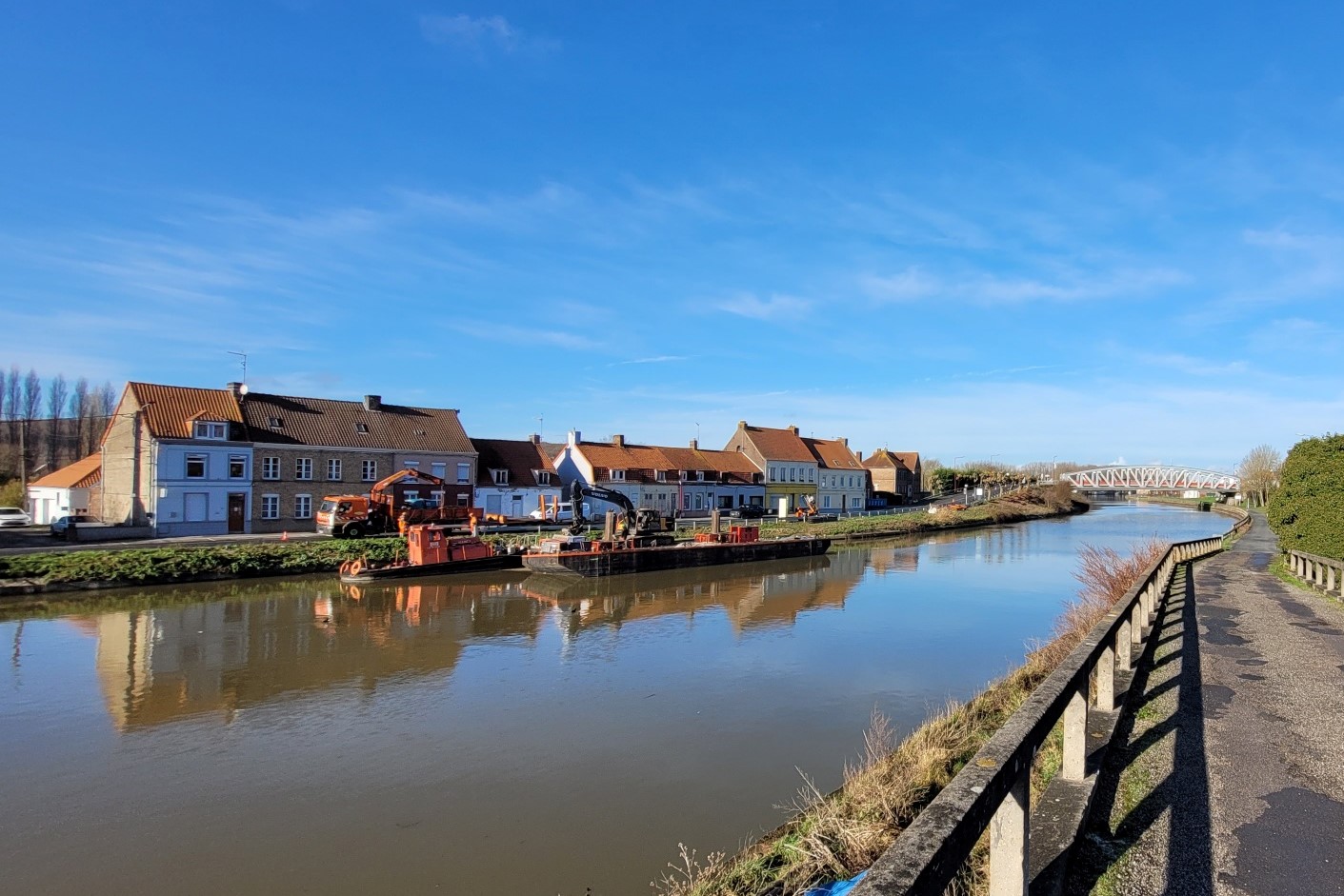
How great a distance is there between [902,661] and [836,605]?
8.58 m

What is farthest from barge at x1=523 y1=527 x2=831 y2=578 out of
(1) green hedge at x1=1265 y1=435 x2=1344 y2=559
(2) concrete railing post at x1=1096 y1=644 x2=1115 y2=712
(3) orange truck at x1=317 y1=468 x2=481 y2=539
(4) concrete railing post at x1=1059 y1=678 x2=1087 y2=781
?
(4) concrete railing post at x1=1059 y1=678 x2=1087 y2=781

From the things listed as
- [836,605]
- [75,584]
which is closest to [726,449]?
[836,605]

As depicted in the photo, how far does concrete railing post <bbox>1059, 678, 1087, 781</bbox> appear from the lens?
473cm

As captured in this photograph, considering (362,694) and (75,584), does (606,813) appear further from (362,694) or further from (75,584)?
(75,584)

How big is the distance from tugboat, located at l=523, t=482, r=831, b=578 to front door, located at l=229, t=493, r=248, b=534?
588 inches

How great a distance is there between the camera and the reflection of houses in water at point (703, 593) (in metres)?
22.0

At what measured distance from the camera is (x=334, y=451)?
1554 inches

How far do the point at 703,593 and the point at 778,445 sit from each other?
39.8m

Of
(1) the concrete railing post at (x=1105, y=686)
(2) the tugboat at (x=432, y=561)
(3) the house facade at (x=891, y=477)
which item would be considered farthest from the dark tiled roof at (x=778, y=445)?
(1) the concrete railing post at (x=1105, y=686)

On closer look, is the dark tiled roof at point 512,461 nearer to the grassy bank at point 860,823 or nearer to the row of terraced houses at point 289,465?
the row of terraced houses at point 289,465

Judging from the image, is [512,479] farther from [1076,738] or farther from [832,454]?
[1076,738]

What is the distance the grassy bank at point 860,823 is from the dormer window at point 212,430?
35.0 metres

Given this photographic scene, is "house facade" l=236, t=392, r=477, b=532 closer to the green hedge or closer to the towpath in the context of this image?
the green hedge

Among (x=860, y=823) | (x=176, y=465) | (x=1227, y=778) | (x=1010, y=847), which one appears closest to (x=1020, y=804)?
(x=1010, y=847)
